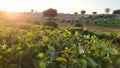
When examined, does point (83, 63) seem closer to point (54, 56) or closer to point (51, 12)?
point (54, 56)

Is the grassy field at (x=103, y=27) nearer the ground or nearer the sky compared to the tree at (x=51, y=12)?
nearer the ground

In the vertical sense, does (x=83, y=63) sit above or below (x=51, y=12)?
above

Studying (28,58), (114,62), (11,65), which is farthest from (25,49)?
(114,62)

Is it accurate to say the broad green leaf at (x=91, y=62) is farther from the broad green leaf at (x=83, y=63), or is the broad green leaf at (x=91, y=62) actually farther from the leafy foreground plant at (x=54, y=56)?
the broad green leaf at (x=83, y=63)

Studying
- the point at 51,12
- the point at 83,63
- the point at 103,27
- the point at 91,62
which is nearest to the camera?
the point at 83,63

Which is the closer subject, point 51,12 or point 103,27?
point 103,27

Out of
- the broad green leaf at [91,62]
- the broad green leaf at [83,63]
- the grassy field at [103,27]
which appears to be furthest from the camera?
the grassy field at [103,27]

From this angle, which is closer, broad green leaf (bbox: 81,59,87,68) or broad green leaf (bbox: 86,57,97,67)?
broad green leaf (bbox: 81,59,87,68)

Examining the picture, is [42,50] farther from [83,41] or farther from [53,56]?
[83,41]

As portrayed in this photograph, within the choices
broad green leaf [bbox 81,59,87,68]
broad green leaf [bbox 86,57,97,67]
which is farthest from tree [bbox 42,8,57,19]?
broad green leaf [bbox 81,59,87,68]

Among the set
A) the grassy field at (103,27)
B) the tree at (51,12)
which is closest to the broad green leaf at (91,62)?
the grassy field at (103,27)

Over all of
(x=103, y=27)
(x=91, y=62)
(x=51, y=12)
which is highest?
(x=91, y=62)

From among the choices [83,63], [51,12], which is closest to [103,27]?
[51,12]

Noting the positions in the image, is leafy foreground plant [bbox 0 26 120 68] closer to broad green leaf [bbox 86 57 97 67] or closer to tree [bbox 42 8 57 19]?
broad green leaf [bbox 86 57 97 67]
